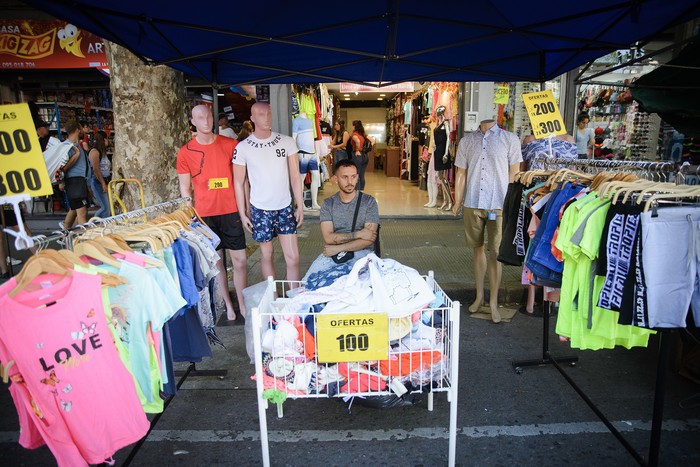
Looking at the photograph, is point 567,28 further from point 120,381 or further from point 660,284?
point 120,381

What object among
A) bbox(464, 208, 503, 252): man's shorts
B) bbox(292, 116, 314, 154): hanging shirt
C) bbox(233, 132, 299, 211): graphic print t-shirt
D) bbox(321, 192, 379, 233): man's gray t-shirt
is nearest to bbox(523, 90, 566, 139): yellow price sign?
bbox(464, 208, 503, 252): man's shorts

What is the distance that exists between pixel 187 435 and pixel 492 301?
3482mm

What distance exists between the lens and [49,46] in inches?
376

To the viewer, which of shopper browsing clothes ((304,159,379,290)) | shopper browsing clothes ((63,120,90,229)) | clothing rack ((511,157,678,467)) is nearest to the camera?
clothing rack ((511,157,678,467))

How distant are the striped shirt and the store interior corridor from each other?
5.15m

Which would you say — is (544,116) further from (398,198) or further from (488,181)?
(398,198)

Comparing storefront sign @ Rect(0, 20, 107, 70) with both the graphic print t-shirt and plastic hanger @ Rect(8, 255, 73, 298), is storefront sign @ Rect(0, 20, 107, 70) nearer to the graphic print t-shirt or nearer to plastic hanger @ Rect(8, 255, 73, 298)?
the graphic print t-shirt

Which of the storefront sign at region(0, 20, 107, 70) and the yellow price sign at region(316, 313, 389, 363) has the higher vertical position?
the storefront sign at region(0, 20, 107, 70)

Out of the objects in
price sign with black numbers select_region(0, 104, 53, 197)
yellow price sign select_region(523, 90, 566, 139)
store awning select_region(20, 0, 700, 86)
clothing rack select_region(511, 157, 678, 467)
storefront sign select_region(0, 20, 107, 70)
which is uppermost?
storefront sign select_region(0, 20, 107, 70)

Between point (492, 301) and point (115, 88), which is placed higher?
point (115, 88)

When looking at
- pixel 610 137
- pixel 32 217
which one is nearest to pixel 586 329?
pixel 610 137

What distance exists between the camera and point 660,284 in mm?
2381

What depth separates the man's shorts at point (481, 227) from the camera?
5.16 metres

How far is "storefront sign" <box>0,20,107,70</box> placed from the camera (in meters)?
9.48
